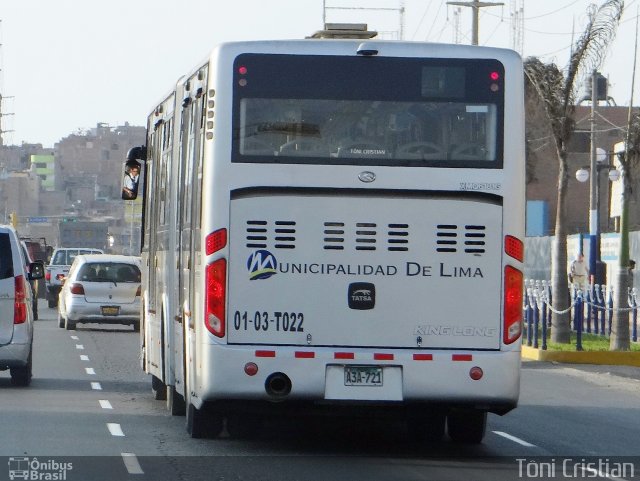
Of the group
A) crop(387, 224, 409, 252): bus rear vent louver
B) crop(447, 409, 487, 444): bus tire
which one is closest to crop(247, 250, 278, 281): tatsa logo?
crop(387, 224, 409, 252): bus rear vent louver

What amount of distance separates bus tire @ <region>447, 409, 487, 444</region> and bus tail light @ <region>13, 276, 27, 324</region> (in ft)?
23.0

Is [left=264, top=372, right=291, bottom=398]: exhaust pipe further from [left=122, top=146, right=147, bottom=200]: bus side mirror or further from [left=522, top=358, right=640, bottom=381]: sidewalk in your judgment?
[left=522, top=358, right=640, bottom=381]: sidewalk

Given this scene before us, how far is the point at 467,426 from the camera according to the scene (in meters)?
14.3

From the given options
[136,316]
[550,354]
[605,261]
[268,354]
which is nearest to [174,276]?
[268,354]

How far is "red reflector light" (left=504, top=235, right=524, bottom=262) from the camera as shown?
12.7 m

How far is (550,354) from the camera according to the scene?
89.2 ft

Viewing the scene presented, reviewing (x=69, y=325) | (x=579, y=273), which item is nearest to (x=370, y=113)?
(x=69, y=325)

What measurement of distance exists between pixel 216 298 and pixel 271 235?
2.15 ft

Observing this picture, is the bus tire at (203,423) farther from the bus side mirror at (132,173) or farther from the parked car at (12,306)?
the parked car at (12,306)

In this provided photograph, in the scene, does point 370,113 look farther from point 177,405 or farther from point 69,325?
point 69,325

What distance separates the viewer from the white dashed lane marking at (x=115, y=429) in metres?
14.5

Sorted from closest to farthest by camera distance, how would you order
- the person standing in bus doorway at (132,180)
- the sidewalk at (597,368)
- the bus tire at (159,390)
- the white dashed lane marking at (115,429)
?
the white dashed lane marking at (115,429) → the bus tire at (159,390) → the person standing in bus doorway at (132,180) → the sidewalk at (597,368)

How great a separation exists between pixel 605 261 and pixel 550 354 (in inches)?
793

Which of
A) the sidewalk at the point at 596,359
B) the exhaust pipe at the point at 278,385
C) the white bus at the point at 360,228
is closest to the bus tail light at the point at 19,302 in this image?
the white bus at the point at 360,228
